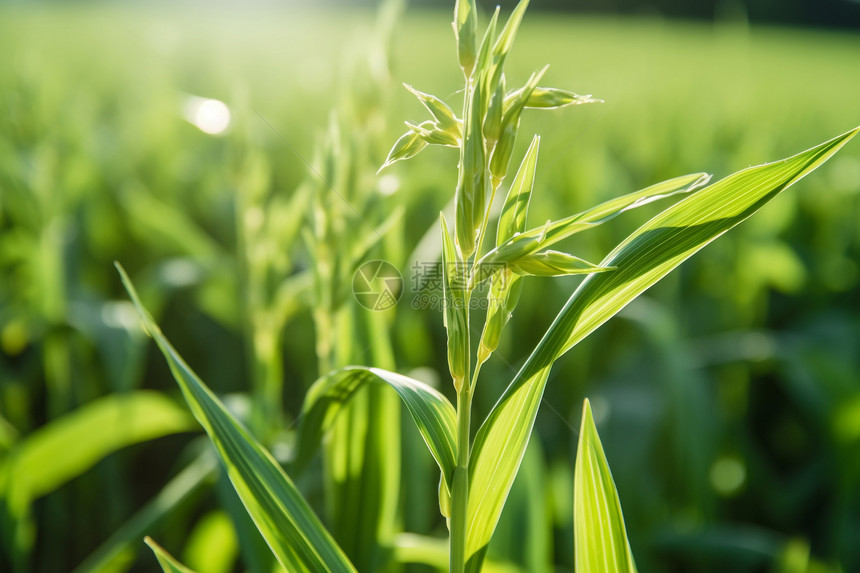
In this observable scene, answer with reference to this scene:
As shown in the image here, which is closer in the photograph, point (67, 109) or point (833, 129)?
point (67, 109)

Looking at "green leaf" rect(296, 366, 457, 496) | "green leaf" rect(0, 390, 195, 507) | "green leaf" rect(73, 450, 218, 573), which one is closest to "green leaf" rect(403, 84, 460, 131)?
"green leaf" rect(296, 366, 457, 496)

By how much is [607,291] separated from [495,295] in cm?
6

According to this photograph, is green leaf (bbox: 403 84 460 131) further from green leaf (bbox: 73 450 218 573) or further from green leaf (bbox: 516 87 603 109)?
green leaf (bbox: 73 450 218 573)

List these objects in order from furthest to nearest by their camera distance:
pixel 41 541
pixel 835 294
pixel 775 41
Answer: pixel 775 41 < pixel 835 294 < pixel 41 541

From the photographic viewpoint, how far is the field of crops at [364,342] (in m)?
0.57

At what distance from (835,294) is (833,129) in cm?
118

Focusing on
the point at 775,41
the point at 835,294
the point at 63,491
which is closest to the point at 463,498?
the point at 63,491

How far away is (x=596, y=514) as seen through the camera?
324mm

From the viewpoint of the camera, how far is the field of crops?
1.88 feet

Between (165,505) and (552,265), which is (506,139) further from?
(165,505)

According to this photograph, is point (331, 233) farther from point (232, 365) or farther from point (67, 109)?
point (67, 109)

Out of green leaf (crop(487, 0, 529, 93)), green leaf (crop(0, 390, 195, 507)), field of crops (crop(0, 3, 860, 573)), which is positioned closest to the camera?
green leaf (crop(487, 0, 529, 93))

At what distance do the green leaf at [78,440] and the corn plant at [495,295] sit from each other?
598 mm

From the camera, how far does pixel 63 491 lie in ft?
3.84
